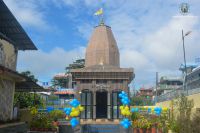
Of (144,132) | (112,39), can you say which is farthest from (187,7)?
(144,132)

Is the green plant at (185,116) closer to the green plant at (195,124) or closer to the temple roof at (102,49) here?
the green plant at (195,124)

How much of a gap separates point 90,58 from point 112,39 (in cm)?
299

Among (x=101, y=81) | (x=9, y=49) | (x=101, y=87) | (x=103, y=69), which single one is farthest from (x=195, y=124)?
(x=101, y=81)

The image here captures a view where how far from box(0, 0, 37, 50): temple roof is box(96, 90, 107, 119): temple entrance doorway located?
10.5m

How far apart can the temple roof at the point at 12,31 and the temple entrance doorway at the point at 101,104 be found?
34.4 feet

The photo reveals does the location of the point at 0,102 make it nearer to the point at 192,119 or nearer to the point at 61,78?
the point at 192,119

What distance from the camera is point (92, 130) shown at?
2606 cm

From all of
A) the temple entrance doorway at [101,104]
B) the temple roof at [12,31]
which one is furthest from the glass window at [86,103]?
the temple roof at [12,31]

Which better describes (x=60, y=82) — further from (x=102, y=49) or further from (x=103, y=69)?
(x=103, y=69)

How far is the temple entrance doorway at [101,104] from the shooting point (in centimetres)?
3033

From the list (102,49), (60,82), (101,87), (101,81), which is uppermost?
(60,82)

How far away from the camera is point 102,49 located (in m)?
31.5

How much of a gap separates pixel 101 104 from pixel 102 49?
215 inches

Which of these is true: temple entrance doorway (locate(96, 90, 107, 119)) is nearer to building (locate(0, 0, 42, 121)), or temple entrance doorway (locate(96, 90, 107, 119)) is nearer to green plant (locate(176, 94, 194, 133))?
building (locate(0, 0, 42, 121))
